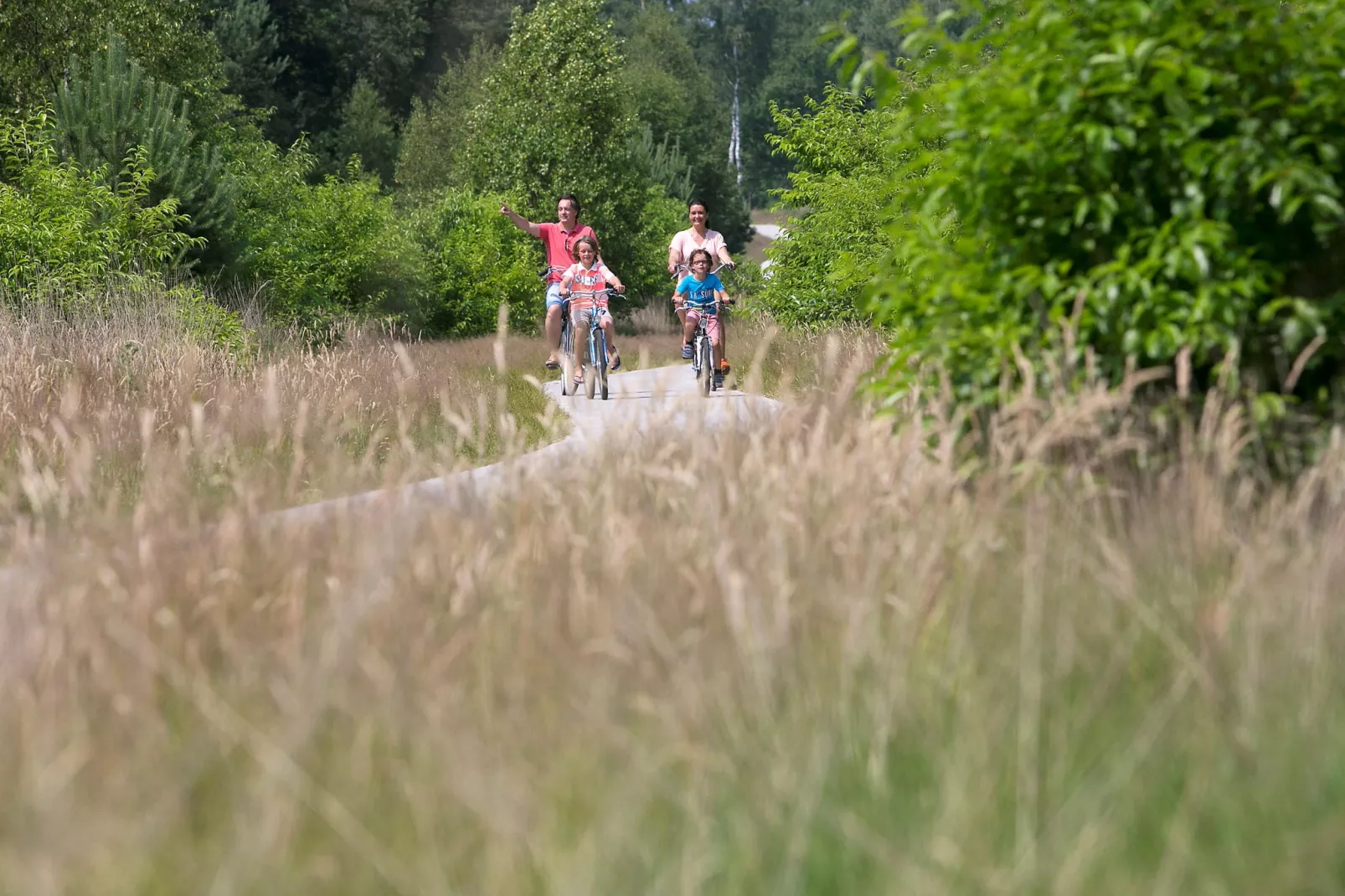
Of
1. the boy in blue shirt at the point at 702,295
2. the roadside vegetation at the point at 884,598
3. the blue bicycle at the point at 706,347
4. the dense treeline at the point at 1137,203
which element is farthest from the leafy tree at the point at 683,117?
the roadside vegetation at the point at 884,598

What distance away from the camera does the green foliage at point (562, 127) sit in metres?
37.1

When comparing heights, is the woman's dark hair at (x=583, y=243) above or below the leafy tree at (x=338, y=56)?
below

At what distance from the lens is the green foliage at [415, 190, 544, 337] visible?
113ft

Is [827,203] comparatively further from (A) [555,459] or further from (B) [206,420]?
(A) [555,459]

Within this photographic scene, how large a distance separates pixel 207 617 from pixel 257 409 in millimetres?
4722

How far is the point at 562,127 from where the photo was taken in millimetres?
37406

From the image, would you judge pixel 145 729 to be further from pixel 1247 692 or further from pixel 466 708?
pixel 1247 692

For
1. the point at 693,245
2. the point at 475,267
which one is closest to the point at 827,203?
the point at 693,245

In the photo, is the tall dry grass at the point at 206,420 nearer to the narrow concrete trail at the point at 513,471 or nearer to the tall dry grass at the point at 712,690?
the narrow concrete trail at the point at 513,471

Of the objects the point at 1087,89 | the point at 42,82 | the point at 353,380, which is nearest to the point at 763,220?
the point at 42,82

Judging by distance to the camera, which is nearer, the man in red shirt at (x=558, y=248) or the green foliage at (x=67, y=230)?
the man in red shirt at (x=558, y=248)

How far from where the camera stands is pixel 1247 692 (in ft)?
10.1

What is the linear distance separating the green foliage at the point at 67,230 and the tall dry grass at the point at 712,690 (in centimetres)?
1177

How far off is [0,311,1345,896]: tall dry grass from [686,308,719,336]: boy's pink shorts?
1009cm
